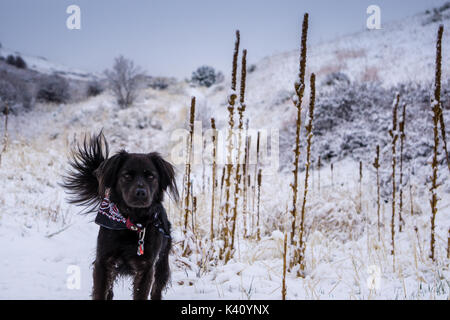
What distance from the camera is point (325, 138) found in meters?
8.51

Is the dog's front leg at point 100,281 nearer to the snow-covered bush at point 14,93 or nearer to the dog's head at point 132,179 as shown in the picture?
the dog's head at point 132,179

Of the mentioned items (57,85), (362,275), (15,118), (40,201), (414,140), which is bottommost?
(362,275)

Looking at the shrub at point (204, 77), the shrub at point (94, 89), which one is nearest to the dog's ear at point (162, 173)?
the shrub at point (94, 89)

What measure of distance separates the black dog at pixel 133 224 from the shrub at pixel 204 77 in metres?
22.9

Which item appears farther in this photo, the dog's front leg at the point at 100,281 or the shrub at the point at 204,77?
the shrub at the point at 204,77

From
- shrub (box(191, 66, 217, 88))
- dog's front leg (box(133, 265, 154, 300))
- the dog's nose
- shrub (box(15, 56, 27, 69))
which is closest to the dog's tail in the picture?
the dog's nose

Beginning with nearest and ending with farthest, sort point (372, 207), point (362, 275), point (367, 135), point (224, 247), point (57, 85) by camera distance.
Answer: point (362, 275) → point (224, 247) → point (372, 207) → point (367, 135) → point (57, 85)

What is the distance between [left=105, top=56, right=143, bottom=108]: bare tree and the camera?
48.1 feet

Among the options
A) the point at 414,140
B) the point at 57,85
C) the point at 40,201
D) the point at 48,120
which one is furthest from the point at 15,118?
the point at 414,140

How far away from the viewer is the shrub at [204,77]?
2469 centimetres

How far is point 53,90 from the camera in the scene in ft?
57.1
